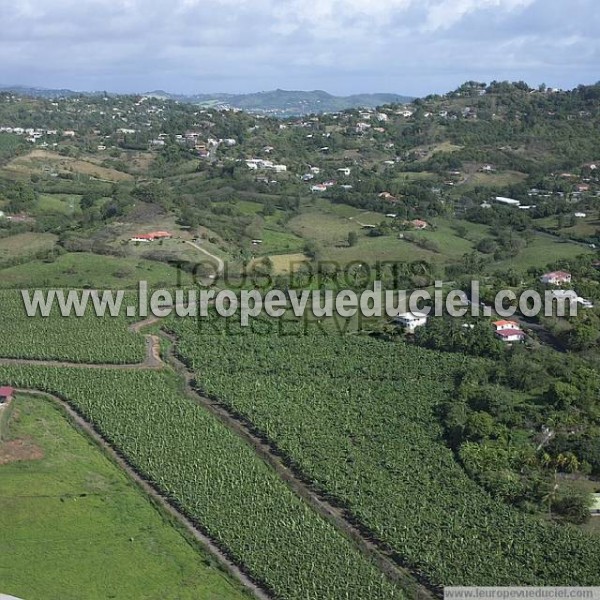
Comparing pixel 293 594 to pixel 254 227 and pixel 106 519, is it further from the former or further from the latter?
pixel 254 227

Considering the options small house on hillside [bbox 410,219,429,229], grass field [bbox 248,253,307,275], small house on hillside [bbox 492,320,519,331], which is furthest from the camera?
small house on hillside [bbox 410,219,429,229]

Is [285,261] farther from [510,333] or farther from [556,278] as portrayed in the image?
[510,333]

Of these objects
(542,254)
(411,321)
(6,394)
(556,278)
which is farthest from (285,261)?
(6,394)

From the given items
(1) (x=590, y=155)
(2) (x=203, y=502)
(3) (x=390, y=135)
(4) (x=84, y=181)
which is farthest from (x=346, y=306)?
(3) (x=390, y=135)

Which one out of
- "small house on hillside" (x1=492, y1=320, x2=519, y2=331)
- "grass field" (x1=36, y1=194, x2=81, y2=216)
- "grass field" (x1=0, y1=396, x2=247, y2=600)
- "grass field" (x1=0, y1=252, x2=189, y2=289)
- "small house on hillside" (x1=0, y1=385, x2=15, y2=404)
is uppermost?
"grass field" (x1=36, y1=194, x2=81, y2=216)

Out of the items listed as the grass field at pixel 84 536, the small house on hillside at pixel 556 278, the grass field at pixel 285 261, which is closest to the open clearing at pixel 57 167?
the grass field at pixel 285 261

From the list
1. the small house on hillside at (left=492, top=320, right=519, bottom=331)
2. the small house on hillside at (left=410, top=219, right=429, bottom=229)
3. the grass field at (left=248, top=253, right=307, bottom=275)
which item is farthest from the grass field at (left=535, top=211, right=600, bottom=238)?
the small house on hillside at (left=492, top=320, right=519, bottom=331)

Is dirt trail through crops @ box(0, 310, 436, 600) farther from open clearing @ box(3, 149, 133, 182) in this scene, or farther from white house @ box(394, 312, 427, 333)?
open clearing @ box(3, 149, 133, 182)
